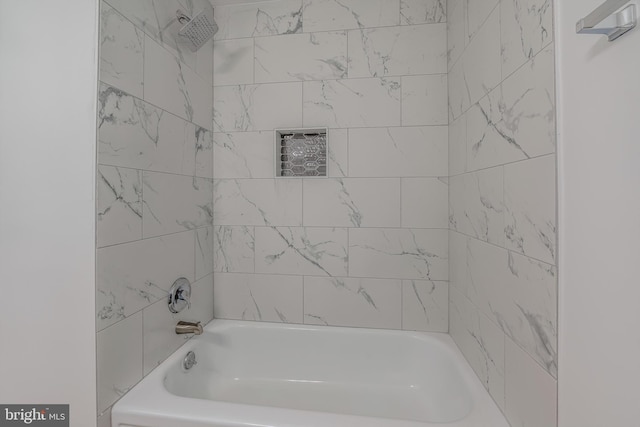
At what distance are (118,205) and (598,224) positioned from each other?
1375 millimetres

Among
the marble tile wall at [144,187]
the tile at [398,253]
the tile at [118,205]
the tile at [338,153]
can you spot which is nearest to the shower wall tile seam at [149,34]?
the marble tile wall at [144,187]

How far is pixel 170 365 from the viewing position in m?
1.29

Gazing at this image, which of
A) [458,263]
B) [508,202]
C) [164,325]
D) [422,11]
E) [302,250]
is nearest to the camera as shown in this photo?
[508,202]

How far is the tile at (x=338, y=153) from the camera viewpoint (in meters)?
1.65

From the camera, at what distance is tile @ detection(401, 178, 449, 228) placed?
159 cm

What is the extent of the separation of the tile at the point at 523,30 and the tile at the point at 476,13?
0.39ft

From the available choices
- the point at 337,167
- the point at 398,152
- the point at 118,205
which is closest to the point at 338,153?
the point at 337,167

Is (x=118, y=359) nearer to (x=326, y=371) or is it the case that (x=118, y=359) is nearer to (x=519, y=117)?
(x=326, y=371)

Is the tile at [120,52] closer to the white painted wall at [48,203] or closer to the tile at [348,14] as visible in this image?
the white painted wall at [48,203]

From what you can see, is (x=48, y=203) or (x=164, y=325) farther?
(x=164, y=325)

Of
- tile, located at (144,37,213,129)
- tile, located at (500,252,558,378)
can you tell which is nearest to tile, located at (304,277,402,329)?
tile, located at (500,252,558,378)

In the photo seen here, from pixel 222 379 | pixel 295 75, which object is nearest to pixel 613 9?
pixel 295 75

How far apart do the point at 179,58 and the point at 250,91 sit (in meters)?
0.41

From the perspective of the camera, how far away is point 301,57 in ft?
5.56
